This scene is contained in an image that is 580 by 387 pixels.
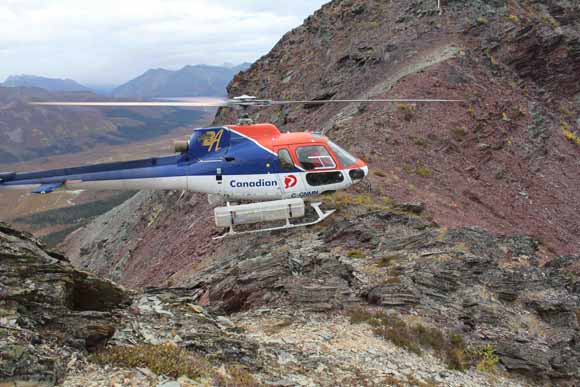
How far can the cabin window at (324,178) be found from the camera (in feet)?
Answer: 53.2

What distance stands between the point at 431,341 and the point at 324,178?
7346 mm

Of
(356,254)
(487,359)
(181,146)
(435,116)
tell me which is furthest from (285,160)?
(435,116)

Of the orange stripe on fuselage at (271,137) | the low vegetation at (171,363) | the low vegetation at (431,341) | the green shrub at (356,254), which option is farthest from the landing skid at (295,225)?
the low vegetation at (171,363)

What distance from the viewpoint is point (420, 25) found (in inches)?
1422

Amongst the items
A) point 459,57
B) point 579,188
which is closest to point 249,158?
point 579,188

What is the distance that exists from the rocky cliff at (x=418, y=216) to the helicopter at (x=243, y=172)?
130 centimetres

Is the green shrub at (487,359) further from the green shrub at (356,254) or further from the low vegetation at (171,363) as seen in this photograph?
the low vegetation at (171,363)

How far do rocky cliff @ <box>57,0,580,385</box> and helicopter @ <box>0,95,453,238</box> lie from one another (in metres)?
1.30

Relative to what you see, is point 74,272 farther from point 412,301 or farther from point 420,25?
point 420,25

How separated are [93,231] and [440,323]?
46.7 metres

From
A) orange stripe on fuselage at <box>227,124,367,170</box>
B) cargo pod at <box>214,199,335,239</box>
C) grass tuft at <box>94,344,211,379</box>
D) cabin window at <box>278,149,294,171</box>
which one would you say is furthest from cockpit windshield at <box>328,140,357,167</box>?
grass tuft at <box>94,344,211,379</box>

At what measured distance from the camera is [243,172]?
16.0 meters

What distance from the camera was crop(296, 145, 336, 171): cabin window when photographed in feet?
52.8

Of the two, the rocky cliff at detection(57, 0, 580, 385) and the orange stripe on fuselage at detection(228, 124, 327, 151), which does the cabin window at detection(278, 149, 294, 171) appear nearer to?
the orange stripe on fuselage at detection(228, 124, 327, 151)
